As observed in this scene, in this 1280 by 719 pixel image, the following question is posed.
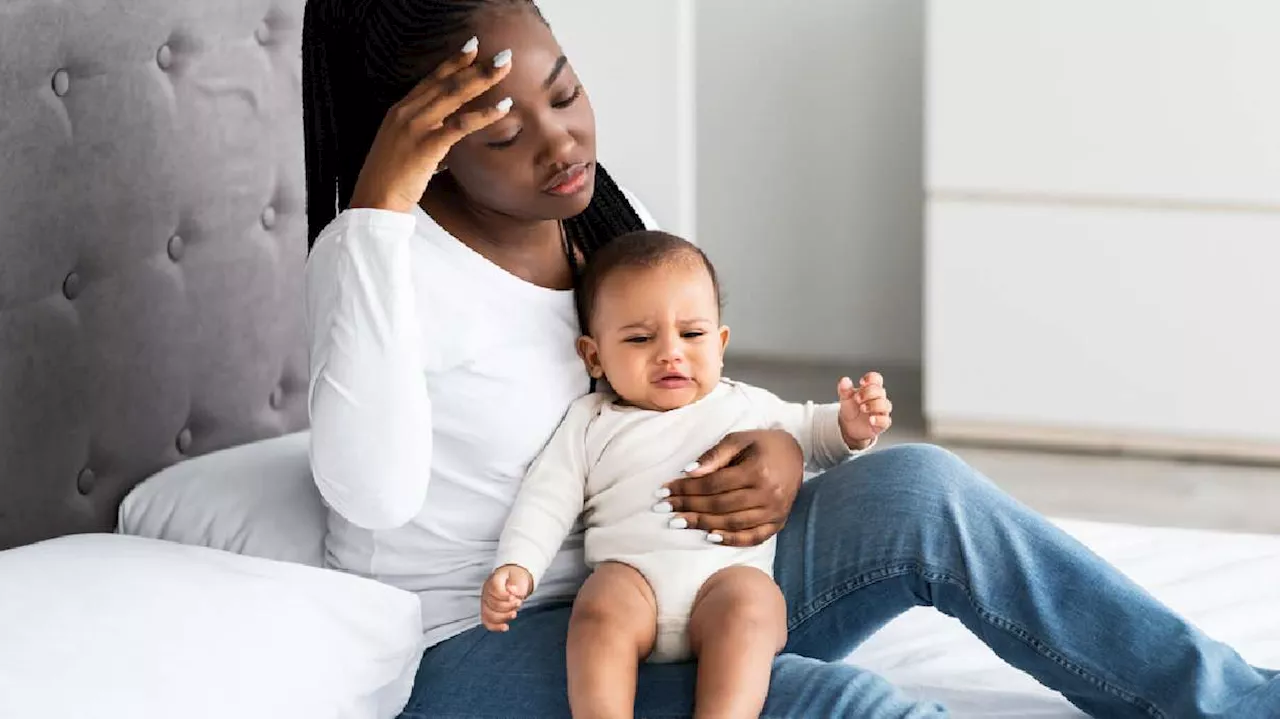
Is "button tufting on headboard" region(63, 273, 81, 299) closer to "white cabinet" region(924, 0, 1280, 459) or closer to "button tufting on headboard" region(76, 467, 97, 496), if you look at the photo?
"button tufting on headboard" region(76, 467, 97, 496)

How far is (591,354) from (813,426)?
0.23 m

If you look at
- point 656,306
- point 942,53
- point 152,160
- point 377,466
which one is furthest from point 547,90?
point 942,53

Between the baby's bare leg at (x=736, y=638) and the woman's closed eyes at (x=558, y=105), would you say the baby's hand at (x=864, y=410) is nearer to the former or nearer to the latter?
the baby's bare leg at (x=736, y=638)

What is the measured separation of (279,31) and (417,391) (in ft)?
2.33

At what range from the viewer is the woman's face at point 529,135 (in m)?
1.45

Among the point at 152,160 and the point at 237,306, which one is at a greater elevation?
the point at 152,160

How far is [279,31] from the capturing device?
193 centimetres

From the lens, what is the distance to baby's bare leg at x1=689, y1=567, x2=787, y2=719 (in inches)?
53.1

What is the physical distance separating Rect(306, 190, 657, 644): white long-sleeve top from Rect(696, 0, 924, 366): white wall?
2157 mm

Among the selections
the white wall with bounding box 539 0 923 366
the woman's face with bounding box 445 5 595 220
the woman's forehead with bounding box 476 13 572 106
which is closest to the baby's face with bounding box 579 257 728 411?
the woman's face with bounding box 445 5 595 220

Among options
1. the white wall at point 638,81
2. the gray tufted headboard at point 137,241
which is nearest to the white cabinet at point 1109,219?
the white wall at point 638,81

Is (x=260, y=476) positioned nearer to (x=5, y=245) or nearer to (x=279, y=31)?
(x=5, y=245)

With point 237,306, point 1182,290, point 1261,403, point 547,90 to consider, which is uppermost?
point 547,90

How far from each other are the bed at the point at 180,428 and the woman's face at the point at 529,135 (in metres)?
0.37
